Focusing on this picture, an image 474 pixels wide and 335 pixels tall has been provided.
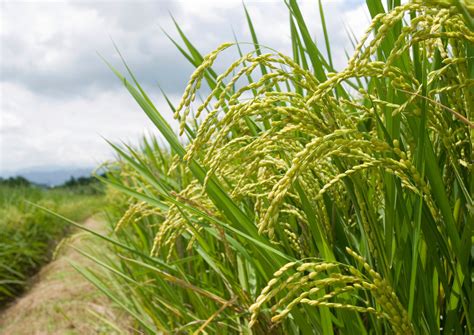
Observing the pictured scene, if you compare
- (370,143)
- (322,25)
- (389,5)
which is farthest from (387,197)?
(322,25)

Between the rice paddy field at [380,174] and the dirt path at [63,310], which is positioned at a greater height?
the rice paddy field at [380,174]

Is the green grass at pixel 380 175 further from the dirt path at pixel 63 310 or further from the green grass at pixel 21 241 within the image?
the green grass at pixel 21 241

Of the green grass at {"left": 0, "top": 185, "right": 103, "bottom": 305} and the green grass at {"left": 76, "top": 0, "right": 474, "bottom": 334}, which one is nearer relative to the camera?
the green grass at {"left": 76, "top": 0, "right": 474, "bottom": 334}

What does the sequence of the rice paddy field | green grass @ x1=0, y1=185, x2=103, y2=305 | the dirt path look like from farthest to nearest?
green grass @ x1=0, y1=185, x2=103, y2=305, the dirt path, the rice paddy field

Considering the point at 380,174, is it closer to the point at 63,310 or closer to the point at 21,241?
the point at 63,310

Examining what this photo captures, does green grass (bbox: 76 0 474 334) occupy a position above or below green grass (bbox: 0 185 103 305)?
above

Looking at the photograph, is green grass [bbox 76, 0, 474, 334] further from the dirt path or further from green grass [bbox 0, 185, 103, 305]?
green grass [bbox 0, 185, 103, 305]

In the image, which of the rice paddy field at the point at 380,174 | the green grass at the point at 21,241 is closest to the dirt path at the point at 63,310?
the green grass at the point at 21,241

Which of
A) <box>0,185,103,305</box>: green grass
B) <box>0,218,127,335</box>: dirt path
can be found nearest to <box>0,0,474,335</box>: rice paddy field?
<box>0,218,127,335</box>: dirt path

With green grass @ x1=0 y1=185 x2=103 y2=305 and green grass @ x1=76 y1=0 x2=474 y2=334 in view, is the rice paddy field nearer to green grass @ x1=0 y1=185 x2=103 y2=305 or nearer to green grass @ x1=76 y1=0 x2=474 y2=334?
green grass @ x1=76 y1=0 x2=474 y2=334

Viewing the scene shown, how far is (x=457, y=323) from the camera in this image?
98 centimetres

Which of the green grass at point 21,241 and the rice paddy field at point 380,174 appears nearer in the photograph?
the rice paddy field at point 380,174

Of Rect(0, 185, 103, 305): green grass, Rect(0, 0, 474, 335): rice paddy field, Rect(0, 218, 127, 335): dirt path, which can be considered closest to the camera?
Rect(0, 0, 474, 335): rice paddy field

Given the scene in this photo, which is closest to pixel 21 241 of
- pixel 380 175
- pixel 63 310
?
pixel 63 310
